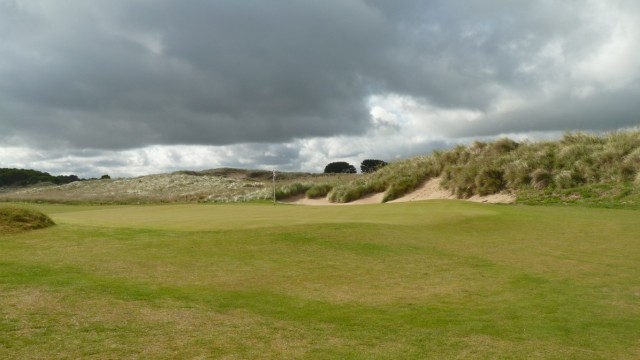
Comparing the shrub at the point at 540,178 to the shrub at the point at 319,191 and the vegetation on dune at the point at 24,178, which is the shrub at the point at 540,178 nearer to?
the shrub at the point at 319,191

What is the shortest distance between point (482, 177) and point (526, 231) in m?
16.1

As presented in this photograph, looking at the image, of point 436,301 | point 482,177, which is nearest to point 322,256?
point 436,301

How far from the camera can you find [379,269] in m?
12.4

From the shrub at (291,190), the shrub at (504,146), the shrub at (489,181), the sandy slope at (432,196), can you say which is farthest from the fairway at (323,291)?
the shrub at (291,190)

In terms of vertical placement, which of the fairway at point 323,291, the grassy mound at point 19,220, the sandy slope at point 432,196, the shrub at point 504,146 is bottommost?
the fairway at point 323,291

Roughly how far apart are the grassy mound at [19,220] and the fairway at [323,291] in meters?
0.74

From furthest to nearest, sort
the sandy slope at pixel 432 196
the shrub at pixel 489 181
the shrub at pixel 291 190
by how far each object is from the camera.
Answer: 1. the shrub at pixel 291 190
2. the shrub at pixel 489 181
3. the sandy slope at pixel 432 196

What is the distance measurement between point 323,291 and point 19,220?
39.4 ft

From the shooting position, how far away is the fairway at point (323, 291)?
750 centimetres

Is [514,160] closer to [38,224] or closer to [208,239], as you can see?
[208,239]

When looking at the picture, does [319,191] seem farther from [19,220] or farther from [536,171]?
[19,220]

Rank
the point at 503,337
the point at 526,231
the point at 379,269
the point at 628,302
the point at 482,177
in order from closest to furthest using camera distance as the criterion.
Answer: the point at 503,337 < the point at 628,302 < the point at 379,269 < the point at 526,231 < the point at 482,177

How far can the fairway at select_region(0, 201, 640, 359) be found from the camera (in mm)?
7496

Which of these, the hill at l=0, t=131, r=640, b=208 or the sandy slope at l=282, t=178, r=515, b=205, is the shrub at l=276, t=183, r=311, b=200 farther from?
the sandy slope at l=282, t=178, r=515, b=205
